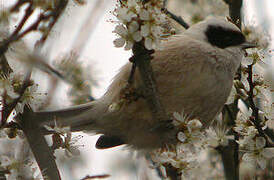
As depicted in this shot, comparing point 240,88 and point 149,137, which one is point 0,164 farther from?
point 240,88

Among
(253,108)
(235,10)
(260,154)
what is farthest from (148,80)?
(235,10)

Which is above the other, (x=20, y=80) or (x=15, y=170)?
(x=20, y=80)

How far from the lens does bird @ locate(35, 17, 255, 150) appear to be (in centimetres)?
320

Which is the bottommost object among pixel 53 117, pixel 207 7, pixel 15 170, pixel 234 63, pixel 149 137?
pixel 15 170

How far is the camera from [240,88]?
9.56 ft

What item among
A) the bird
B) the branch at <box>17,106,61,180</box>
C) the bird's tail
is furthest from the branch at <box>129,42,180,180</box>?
the bird's tail

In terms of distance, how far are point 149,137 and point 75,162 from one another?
1152 millimetres

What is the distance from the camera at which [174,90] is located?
320 centimetres

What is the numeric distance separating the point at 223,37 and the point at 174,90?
824 millimetres

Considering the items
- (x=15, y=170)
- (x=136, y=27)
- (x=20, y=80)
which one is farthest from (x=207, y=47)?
(x=15, y=170)

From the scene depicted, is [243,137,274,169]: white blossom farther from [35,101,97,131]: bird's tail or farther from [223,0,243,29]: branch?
[35,101,97,131]: bird's tail

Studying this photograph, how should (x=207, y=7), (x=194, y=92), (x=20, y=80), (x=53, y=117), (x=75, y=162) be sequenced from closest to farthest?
(x=20, y=80) < (x=194, y=92) < (x=53, y=117) < (x=75, y=162) < (x=207, y=7)

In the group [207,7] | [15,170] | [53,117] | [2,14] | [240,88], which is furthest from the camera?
[207,7]

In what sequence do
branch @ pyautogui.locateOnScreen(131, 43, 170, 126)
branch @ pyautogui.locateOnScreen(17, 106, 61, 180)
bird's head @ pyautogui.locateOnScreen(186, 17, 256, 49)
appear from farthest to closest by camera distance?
bird's head @ pyautogui.locateOnScreen(186, 17, 256, 49) → branch @ pyautogui.locateOnScreen(131, 43, 170, 126) → branch @ pyautogui.locateOnScreen(17, 106, 61, 180)
